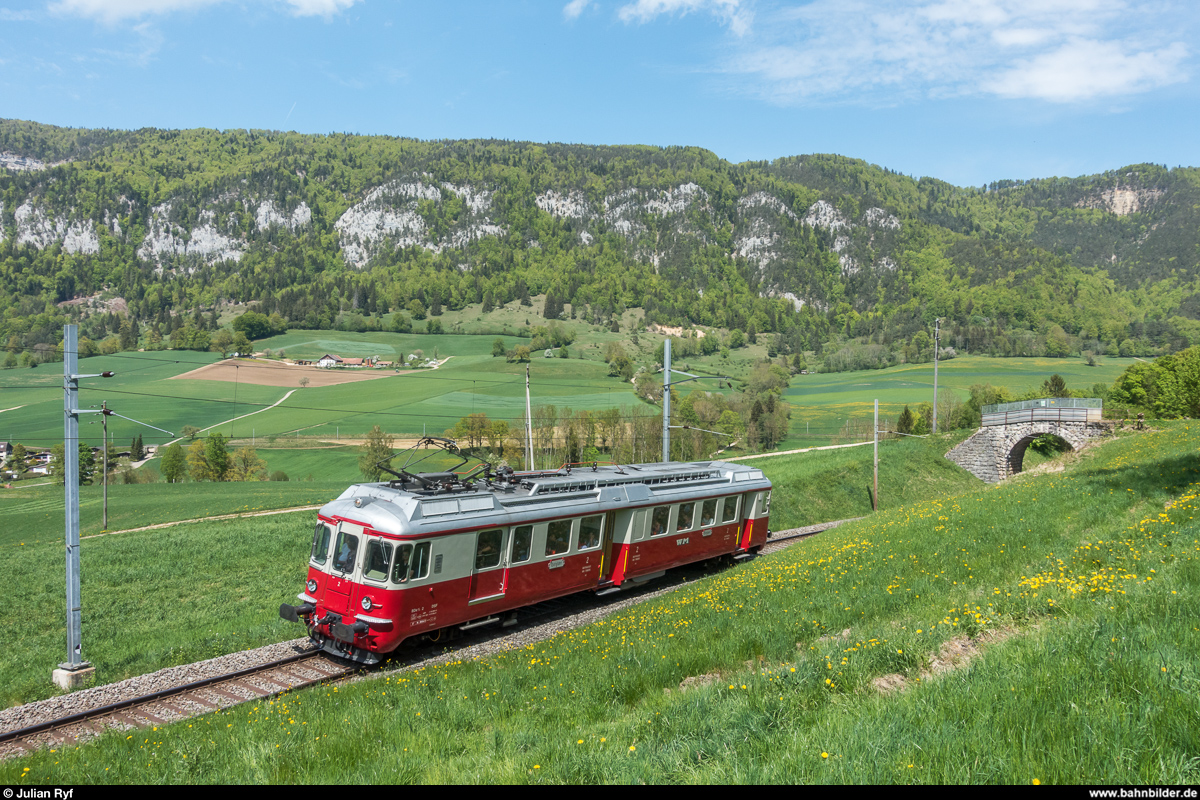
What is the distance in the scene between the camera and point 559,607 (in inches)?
776

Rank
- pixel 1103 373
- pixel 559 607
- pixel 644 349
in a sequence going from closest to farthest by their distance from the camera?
pixel 559 607, pixel 1103 373, pixel 644 349

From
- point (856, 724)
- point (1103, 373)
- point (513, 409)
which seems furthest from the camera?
point (1103, 373)

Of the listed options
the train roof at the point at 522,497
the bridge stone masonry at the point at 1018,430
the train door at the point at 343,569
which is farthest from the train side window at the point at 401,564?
the bridge stone masonry at the point at 1018,430

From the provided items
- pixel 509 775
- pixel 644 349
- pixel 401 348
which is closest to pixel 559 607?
pixel 509 775

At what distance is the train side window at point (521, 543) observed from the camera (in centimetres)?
1688

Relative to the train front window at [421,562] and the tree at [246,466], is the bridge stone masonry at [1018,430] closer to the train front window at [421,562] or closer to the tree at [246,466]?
the train front window at [421,562]

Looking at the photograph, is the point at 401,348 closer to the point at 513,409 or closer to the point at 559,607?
the point at 513,409

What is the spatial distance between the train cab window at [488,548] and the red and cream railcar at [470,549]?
26mm

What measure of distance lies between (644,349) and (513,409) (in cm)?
8540

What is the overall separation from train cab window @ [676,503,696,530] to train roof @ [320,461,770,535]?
0.35 meters

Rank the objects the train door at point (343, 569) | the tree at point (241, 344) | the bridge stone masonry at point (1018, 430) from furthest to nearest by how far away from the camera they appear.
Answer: the tree at point (241, 344), the bridge stone masonry at point (1018, 430), the train door at point (343, 569)

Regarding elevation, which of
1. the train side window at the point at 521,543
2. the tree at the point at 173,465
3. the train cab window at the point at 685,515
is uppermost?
the train side window at the point at 521,543

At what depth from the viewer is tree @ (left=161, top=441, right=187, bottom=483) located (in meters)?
93.8
